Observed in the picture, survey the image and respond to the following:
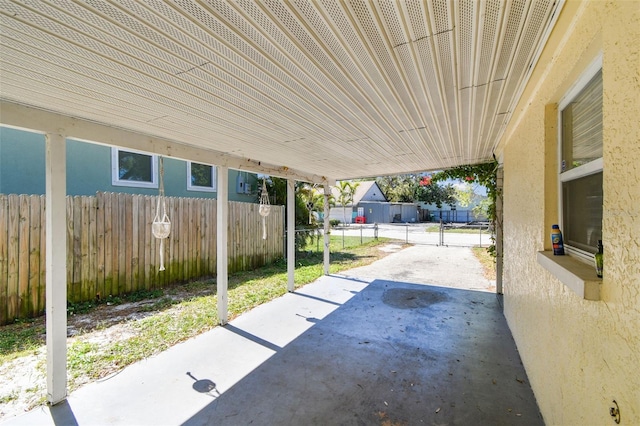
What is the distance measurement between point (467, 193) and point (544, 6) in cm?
1249

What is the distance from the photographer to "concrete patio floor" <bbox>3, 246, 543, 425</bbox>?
7.74 feet

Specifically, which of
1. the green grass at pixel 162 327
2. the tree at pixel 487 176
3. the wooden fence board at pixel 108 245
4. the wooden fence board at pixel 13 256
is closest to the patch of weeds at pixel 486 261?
the tree at pixel 487 176

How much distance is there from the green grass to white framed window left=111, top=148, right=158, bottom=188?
8.66ft

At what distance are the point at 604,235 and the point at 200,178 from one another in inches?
327

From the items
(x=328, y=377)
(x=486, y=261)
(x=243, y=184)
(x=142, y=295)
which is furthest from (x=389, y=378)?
(x=486, y=261)

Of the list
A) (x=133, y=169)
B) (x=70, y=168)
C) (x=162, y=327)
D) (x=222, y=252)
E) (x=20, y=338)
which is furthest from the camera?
(x=133, y=169)

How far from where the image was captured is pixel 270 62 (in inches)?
75.2

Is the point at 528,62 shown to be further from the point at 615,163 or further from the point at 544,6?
the point at 615,163

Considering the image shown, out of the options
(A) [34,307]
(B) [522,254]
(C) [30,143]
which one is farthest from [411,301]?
(C) [30,143]

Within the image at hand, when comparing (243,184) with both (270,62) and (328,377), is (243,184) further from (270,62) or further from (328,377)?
(270,62)

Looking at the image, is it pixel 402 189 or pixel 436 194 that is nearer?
pixel 436 194

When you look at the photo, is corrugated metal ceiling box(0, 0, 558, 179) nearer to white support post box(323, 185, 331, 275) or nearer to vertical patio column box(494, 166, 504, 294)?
vertical patio column box(494, 166, 504, 294)

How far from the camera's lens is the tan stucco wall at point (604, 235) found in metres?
1.03

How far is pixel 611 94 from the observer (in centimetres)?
116
